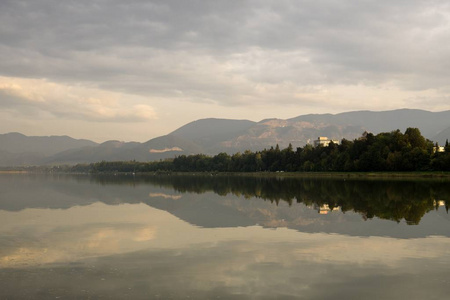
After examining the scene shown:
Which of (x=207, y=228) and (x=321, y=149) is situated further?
(x=321, y=149)

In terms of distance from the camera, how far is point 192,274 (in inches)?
850

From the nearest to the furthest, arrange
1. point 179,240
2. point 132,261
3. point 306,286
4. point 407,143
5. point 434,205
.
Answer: point 306,286 → point 132,261 → point 179,240 → point 434,205 → point 407,143

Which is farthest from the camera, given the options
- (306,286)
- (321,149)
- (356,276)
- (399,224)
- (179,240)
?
(321,149)

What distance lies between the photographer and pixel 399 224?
37.4m

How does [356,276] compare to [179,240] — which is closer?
[356,276]

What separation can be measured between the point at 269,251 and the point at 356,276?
Answer: 7063 mm

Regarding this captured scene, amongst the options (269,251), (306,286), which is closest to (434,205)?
(269,251)

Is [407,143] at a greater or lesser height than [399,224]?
greater

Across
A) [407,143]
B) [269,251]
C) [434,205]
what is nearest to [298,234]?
[269,251]

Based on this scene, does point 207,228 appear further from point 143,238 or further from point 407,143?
point 407,143

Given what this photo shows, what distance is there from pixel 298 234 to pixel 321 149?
169661 millimetres

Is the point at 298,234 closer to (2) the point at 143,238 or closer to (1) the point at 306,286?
(2) the point at 143,238

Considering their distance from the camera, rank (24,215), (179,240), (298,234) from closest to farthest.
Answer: (179,240) < (298,234) < (24,215)

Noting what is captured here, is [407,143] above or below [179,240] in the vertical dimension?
above
